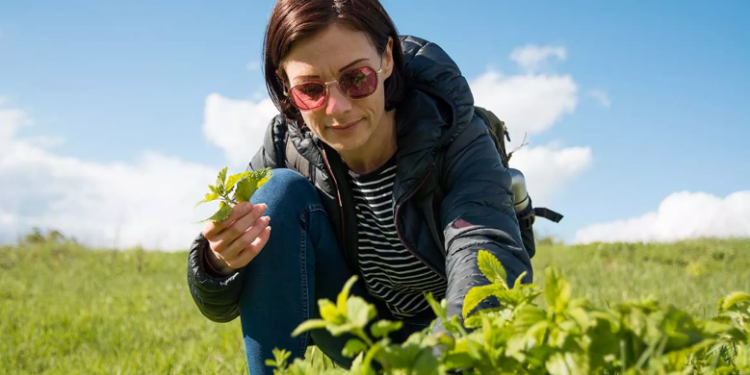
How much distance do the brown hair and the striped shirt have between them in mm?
297

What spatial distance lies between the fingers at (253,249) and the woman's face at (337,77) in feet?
1.51

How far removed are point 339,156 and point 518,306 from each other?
1.70m

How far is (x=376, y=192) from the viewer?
99.7 inches

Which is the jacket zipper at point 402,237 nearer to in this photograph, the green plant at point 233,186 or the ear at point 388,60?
the ear at point 388,60

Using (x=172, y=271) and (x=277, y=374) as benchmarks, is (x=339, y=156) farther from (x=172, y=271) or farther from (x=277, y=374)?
(x=172, y=271)

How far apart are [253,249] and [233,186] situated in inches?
19.8

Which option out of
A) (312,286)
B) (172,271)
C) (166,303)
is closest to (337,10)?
(312,286)

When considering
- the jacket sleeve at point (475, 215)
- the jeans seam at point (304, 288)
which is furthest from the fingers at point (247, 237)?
the jacket sleeve at point (475, 215)

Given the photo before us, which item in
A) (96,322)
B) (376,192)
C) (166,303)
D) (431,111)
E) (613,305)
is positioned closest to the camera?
(613,305)

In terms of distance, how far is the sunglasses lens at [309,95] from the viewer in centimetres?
226

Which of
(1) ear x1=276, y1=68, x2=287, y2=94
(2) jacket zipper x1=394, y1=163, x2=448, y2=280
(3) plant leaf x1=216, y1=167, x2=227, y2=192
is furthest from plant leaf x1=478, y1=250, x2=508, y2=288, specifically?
(1) ear x1=276, y1=68, x2=287, y2=94

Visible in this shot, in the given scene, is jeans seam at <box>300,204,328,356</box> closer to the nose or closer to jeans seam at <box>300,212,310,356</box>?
jeans seam at <box>300,212,310,356</box>

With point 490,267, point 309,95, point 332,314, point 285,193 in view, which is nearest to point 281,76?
point 309,95

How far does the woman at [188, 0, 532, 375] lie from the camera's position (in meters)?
2.08
